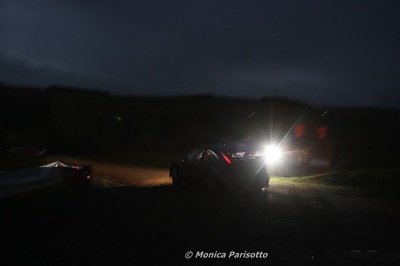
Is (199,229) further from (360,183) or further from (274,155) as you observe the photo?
(274,155)

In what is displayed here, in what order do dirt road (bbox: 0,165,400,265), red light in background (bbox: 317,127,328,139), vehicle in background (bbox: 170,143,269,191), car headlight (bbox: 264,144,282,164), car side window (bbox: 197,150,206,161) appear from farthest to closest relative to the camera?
1. red light in background (bbox: 317,127,328,139)
2. car headlight (bbox: 264,144,282,164)
3. car side window (bbox: 197,150,206,161)
4. vehicle in background (bbox: 170,143,269,191)
5. dirt road (bbox: 0,165,400,265)

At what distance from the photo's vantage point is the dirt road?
20.0ft

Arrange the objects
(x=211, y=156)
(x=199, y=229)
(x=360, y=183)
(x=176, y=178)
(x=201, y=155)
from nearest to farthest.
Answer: (x=199, y=229) < (x=211, y=156) < (x=201, y=155) < (x=360, y=183) < (x=176, y=178)

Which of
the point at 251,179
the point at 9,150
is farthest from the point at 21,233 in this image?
the point at 9,150

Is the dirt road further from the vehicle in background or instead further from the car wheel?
the car wheel

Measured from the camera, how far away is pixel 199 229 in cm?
766

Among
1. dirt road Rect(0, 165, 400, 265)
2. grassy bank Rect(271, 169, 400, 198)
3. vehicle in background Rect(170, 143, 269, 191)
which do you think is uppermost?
vehicle in background Rect(170, 143, 269, 191)

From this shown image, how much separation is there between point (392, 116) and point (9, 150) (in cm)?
3745

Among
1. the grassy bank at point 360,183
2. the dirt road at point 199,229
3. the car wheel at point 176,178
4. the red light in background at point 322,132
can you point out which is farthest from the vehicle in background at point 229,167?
the red light in background at point 322,132

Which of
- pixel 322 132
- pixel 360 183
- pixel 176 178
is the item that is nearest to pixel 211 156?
pixel 176 178

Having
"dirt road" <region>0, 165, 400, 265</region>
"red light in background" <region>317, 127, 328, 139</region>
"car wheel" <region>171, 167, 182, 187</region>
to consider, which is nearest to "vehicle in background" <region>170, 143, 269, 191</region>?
"dirt road" <region>0, 165, 400, 265</region>

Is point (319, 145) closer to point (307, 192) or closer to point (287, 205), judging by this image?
point (307, 192)

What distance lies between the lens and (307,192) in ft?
40.0

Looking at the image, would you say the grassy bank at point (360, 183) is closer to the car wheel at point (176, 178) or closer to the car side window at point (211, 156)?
the car side window at point (211, 156)
